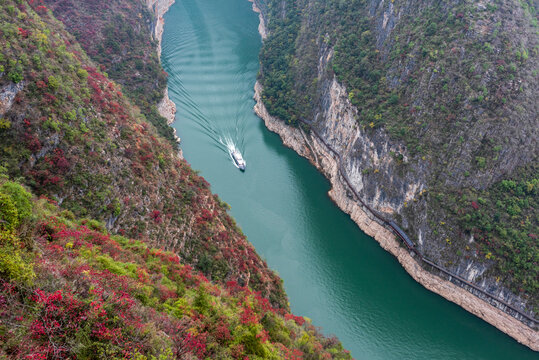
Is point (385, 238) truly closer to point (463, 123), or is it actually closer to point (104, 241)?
point (463, 123)

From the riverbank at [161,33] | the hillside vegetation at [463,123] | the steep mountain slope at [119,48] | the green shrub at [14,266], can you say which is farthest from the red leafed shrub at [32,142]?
the hillside vegetation at [463,123]

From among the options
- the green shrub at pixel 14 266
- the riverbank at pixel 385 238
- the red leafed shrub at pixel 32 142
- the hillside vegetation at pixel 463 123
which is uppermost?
the hillside vegetation at pixel 463 123

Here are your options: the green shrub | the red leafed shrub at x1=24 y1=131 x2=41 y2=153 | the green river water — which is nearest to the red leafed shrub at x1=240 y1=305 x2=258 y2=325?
the green shrub

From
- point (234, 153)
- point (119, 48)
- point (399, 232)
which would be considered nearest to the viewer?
point (399, 232)

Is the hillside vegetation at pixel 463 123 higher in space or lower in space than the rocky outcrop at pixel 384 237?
higher

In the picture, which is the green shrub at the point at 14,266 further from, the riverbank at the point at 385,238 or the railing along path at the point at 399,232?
the riverbank at the point at 385,238

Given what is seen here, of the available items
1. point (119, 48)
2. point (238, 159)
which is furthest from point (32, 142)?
point (119, 48)

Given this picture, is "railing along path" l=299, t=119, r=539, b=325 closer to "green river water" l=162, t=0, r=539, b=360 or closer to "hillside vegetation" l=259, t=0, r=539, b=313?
"hillside vegetation" l=259, t=0, r=539, b=313
